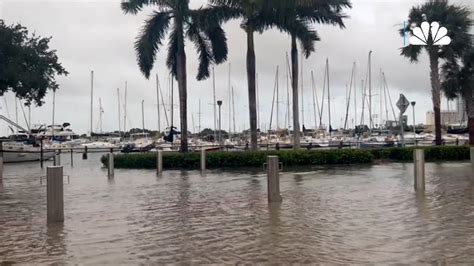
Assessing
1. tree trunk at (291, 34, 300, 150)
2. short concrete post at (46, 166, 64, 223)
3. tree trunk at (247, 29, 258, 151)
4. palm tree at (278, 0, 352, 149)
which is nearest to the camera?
short concrete post at (46, 166, 64, 223)

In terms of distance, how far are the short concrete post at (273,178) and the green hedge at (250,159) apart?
12706 millimetres

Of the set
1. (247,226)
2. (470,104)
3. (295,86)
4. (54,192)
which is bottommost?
(247,226)

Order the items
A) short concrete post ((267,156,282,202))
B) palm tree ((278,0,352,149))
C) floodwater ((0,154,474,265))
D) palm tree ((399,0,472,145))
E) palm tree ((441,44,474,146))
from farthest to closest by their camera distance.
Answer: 1. palm tree ((441,44,474,146))
2. palm tree ((399,0,472,145))
3. palm tree ((278,0,352,149))
4. short concrete post ((267,156,282,202))
5. floodwater ((0,154,474,265))

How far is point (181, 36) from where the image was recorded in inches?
1141

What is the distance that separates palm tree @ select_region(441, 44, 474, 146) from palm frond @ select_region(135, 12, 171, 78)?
17302mm

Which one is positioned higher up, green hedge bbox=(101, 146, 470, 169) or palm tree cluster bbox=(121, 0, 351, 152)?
palm tree cluster bbox=(121, 0, 351, 152)

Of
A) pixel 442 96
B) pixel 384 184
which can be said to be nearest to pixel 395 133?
pixel 442 96

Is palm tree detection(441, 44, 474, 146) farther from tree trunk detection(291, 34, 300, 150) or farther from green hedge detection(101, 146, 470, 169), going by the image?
tree trunk detection(291, 34, 300, 150)

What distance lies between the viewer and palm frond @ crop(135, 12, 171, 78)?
97.3 ft

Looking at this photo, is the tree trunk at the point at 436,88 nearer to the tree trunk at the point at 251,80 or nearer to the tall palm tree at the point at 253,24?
the tall palm tree at the point at 253,24

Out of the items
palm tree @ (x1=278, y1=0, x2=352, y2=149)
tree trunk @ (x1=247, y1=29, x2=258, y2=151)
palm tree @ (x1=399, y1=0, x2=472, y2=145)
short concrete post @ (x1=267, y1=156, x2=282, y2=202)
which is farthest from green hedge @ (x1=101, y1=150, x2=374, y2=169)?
short concrete post @ (x1=267, y1=156, x2=282, y2=202)

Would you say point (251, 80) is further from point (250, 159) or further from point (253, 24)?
point (250, 159)

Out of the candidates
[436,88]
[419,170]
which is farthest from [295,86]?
[419,170]

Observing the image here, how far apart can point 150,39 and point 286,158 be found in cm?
1049
